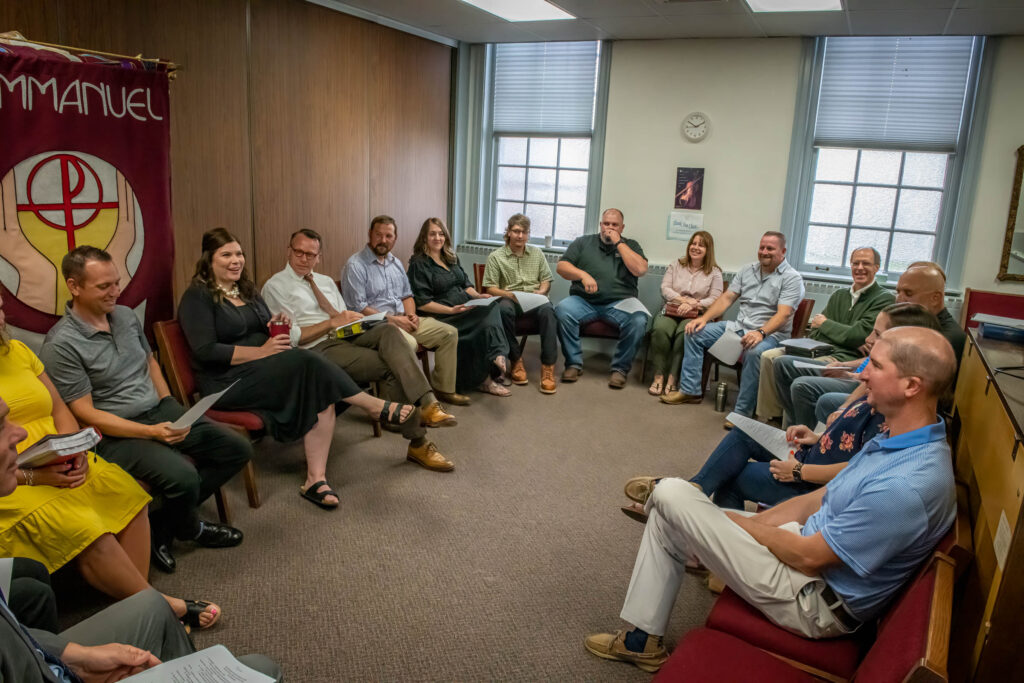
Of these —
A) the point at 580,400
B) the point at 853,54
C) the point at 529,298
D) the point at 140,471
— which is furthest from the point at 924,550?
the point at 853,54

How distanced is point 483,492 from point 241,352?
1.30 m

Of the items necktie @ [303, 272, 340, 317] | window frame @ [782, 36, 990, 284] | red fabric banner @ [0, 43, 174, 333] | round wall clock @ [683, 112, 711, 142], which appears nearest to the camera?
red fabric banner @ [0, 43, 174, 333]

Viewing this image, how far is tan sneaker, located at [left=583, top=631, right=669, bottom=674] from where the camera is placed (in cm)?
222

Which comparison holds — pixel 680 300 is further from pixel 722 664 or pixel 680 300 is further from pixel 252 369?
pixel 722 664

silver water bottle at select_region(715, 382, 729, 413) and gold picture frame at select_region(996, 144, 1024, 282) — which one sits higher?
gold picture frame at select_region(996, 144, 1024, 282)

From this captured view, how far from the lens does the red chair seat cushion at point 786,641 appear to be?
5.76 feet

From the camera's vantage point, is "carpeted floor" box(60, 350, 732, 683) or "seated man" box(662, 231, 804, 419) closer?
"carpeted floor" box(60, 350, 732, 683)

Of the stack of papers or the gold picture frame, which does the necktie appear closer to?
the stack of papers

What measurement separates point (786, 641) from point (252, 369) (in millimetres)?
2458

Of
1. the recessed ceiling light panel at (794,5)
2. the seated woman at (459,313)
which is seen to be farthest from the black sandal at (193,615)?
the recessed ceiling light panel at (794,5)

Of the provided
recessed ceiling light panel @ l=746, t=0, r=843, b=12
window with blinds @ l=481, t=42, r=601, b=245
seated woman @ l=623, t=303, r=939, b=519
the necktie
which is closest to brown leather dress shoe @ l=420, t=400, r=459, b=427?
the necktie

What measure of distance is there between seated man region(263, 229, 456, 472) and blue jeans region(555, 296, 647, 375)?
1.69m

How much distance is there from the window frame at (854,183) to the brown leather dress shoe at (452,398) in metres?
2.81

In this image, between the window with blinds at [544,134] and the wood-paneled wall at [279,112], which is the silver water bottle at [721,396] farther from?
the wood-paneled wall at [279,112]
